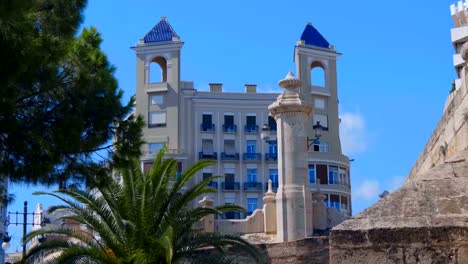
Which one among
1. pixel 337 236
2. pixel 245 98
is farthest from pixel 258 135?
pixel 337 236

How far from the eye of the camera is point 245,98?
2613 inches

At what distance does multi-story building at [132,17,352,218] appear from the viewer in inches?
2516

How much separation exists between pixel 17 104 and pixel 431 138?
16.8 ft

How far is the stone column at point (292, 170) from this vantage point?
19.4 m

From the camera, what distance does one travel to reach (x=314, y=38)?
226 feet

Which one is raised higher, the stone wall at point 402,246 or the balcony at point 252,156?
the balcony at point 252,156

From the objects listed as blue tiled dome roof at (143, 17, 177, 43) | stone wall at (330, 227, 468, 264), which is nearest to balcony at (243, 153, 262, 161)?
blue tiled dome roof at (143, 17, 177, 43)

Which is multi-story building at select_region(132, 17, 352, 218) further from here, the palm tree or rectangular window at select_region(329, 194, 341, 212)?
the palm tree

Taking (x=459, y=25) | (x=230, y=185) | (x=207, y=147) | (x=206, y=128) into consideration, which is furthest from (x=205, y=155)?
(x=459, y=25)

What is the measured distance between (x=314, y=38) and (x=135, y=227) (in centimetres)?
5428

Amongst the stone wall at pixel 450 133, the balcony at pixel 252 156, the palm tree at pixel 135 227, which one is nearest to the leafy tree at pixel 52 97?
the stone wall at pixel 450 133

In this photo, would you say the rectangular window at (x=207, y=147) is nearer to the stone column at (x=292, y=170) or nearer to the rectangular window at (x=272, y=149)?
the rectangular window at (x=272, y=149)

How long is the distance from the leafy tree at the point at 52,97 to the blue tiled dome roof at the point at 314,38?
58136 mm

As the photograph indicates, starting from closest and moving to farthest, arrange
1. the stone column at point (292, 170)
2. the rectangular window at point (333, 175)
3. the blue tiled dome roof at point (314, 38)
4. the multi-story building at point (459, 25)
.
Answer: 1. the stone column at point (292, 170)
2. the multi-story building at point (459, 25)
3. the rectangular window at point (333, 175)
4. the blue tiled dome roof at point (314, 38)
